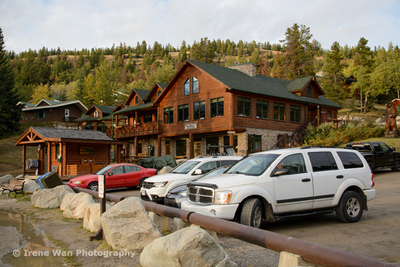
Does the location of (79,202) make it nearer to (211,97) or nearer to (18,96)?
(211,97)

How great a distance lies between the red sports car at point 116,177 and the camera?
16438 mm

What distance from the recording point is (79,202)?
414 inches

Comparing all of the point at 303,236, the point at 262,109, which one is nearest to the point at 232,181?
the point at 303,236

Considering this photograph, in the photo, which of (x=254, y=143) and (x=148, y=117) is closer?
(x=254, y=143)

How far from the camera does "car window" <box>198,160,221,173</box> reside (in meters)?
12.9

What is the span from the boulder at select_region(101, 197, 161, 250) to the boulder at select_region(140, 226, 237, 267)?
5.11 feet

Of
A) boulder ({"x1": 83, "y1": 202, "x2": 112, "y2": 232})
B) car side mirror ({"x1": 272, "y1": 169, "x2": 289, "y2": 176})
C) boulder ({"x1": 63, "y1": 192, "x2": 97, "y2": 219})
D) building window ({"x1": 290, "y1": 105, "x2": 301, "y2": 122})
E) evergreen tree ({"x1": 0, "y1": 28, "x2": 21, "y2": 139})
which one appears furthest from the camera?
evergreen tree ({"x1": 0, "y1": 28, "x2": 21, "y2": 139})

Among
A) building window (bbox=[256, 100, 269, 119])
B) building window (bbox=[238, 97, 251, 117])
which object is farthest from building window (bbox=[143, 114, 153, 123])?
building window (bbox=[256, 100, 269, 119])

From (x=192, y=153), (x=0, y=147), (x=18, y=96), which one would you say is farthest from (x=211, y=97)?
(x=18, y=96)

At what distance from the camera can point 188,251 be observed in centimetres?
454

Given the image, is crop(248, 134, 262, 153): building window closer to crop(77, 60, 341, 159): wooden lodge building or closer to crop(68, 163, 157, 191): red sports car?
crop(77, 60, 341, 159): wooden lodge building

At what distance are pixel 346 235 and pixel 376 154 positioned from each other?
A: 13664 mm

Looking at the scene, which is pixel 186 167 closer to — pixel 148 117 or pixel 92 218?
pixel 92 218

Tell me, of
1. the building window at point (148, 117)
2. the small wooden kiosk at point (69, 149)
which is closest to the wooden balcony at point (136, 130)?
the building window at point (148, 117)
